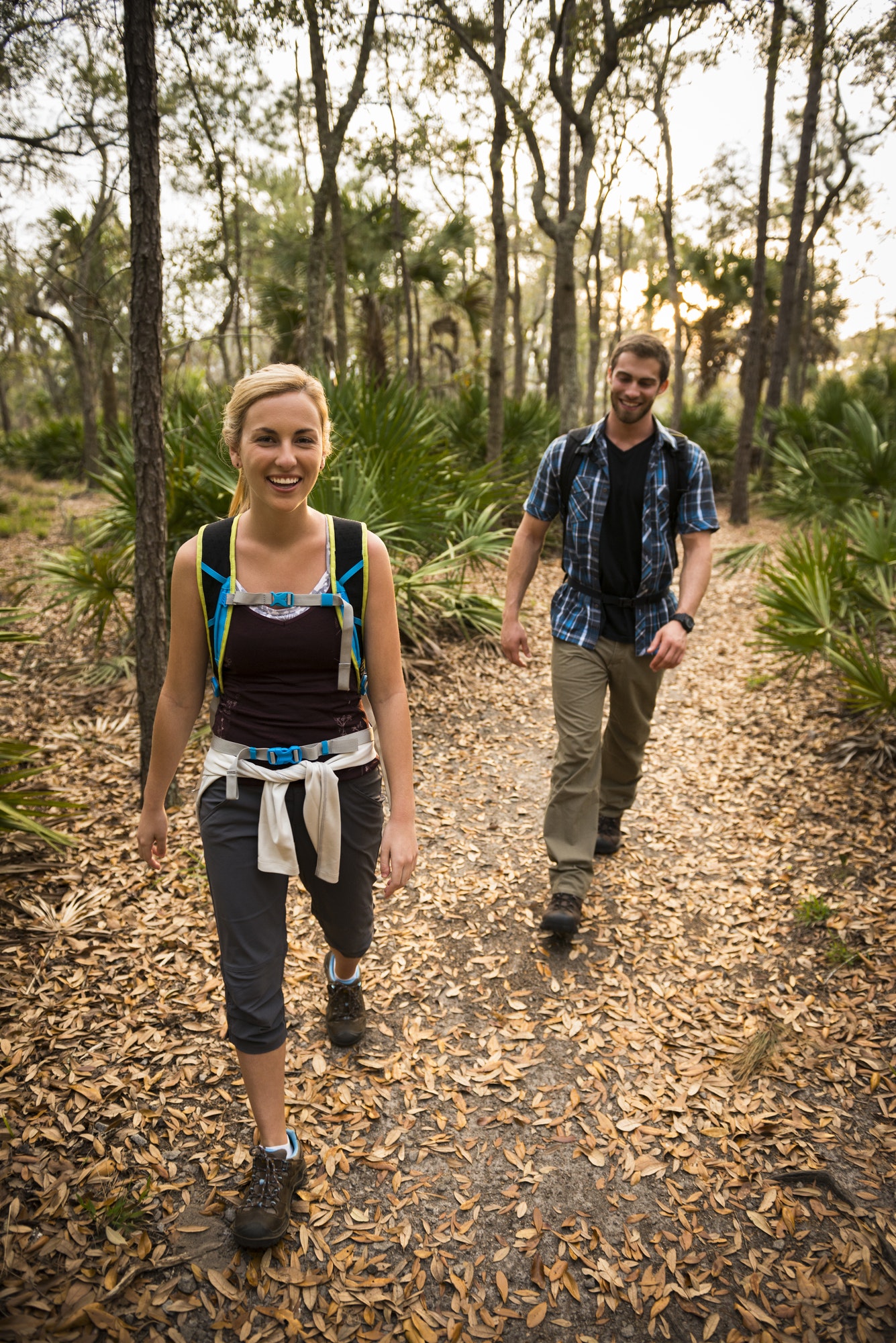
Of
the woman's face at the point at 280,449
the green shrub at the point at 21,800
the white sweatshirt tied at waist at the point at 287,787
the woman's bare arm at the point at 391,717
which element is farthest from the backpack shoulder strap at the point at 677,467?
the green shrub at the point at 21,800

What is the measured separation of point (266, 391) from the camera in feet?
5.83

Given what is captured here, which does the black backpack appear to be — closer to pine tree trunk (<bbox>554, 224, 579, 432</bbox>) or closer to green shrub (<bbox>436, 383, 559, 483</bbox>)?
green shrub (<bbox>436, 383, 559, 483</bbox>)

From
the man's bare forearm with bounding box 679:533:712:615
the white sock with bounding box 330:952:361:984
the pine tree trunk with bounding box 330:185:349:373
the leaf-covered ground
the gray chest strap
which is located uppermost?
the pine tree trunk with bounding box 330:185:349:373

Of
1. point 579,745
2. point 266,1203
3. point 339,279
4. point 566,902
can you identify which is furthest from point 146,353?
point 339,279

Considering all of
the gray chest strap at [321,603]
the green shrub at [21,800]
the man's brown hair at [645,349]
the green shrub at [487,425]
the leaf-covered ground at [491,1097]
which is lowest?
A: the leaf-covered ground at [491,1097]

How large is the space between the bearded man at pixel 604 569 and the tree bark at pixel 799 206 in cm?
1002

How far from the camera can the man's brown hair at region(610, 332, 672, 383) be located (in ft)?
9.70

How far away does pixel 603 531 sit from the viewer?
3.14 metres

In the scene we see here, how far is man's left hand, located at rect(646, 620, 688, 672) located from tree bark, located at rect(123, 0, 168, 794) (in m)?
2.26

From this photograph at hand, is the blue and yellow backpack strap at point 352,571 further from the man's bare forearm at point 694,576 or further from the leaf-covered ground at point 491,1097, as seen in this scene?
the man's bare forearm at point 694,576

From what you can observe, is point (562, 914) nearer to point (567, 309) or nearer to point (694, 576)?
point (694, 576)

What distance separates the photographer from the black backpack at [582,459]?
3.09 metres

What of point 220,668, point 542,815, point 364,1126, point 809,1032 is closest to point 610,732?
point 542,815

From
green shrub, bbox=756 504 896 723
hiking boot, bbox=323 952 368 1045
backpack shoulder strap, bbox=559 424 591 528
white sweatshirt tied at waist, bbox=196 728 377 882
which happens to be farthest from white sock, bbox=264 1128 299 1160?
green shrub, bbox=756 504 896 723
